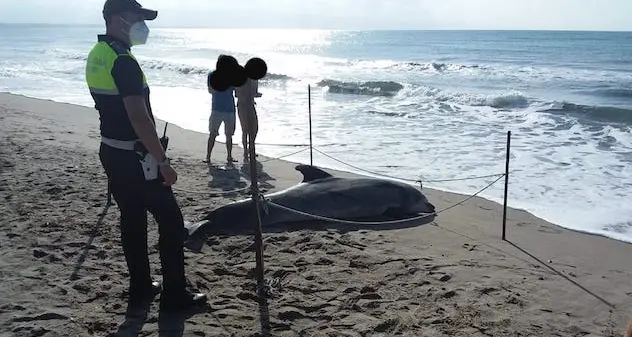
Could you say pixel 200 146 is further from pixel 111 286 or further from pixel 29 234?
pixel 111 286

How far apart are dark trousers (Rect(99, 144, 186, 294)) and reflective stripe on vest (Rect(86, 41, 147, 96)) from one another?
0.42m

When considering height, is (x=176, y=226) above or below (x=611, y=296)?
above

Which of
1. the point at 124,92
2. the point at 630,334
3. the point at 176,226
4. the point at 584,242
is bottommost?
the point at 584,242

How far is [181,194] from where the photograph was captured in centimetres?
755

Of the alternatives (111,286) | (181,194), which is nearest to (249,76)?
(111,286)

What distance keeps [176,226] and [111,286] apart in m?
1.04

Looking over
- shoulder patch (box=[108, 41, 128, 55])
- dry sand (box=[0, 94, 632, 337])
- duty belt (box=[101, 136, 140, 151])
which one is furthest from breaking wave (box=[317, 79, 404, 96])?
shoulder patch (box=[108, 41, 128, 55])

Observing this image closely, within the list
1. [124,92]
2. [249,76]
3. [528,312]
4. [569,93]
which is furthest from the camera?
[569,93]

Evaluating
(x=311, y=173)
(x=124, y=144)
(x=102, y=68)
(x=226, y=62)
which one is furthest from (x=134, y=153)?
(x=311, y=173)

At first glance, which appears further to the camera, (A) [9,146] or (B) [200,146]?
(B) [200,146]

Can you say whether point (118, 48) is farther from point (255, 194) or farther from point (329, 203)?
point (329, 203)

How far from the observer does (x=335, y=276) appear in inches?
197

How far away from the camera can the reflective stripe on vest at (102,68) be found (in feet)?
12.0

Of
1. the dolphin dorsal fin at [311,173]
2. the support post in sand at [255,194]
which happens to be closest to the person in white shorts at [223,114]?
the dolphin dorsal fin at [311,173]
